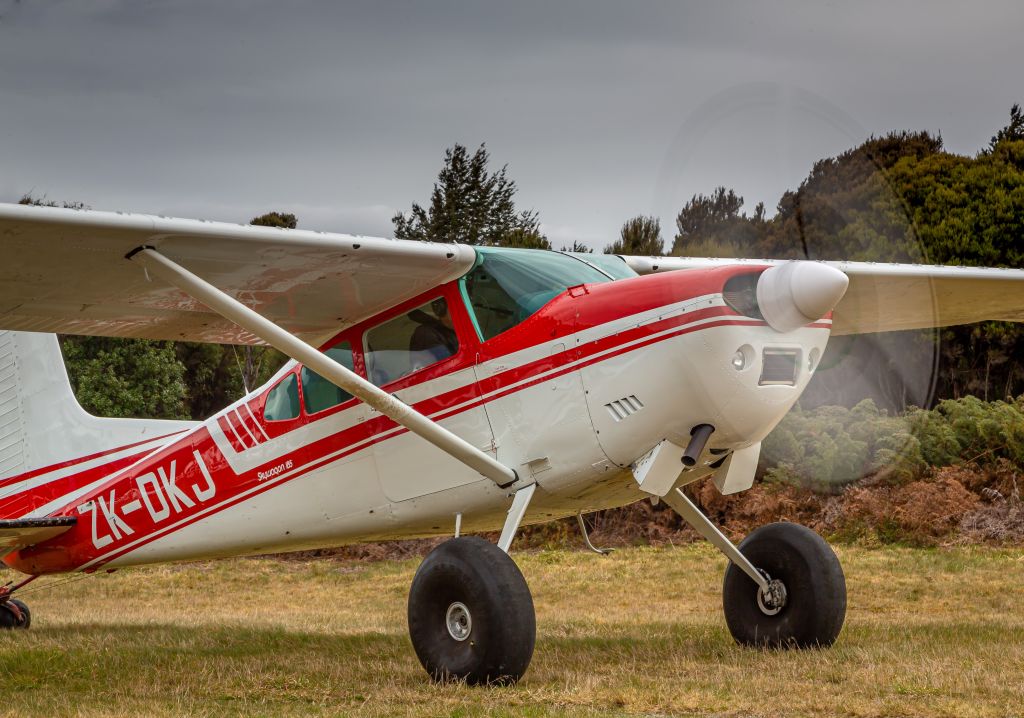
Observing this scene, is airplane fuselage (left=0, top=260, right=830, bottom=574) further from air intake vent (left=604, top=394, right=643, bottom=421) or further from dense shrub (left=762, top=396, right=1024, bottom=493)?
dense shrub (left=762, top=396, right=1024, bottom=493)

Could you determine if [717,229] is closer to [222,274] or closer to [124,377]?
[222,274]

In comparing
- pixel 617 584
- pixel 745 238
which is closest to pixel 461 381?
pixel 617 584

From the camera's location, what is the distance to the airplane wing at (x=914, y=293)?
916cm

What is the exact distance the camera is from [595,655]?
26.1 ft

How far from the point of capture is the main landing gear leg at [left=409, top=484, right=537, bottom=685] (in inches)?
249

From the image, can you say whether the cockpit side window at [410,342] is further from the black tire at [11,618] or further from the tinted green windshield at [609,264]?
the black tire at [11,618]

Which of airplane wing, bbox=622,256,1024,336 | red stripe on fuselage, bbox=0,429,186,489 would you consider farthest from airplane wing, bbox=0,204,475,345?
airplane wing, bbox=622,256,1024,336

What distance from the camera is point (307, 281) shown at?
7.80 meters

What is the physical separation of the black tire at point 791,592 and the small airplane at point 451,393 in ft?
0.06

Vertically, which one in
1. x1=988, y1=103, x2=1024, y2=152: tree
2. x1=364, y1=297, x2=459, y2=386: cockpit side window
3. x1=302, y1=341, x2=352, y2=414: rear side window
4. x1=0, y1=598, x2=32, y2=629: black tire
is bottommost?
x1=0, y1=598, x2=32, y2=629: black tire

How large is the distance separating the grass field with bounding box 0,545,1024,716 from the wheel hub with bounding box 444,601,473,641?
33cm

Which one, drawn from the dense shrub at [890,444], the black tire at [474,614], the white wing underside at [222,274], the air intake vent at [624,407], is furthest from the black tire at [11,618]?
the dense shrub at [890,444]

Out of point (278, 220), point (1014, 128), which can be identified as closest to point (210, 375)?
point (278, 220)

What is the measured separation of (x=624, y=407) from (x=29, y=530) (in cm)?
575
